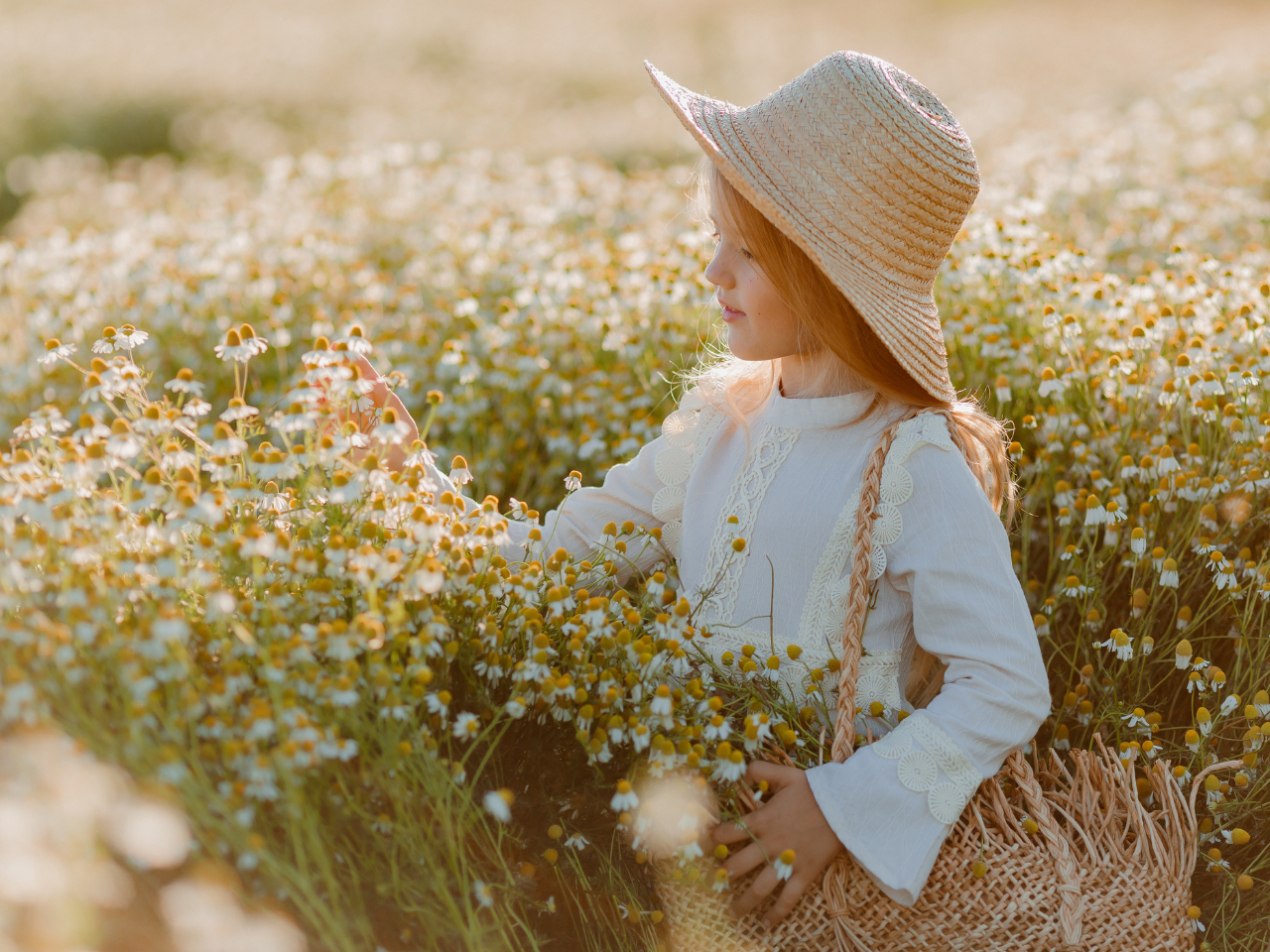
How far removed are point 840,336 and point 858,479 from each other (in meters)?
0.29

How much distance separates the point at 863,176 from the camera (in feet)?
6.88

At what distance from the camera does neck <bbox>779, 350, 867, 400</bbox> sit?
2.29 meters

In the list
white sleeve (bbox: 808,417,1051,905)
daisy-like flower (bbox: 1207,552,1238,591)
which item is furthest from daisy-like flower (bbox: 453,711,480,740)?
daisy-like flower (bbox: 1207,552,1238,591)

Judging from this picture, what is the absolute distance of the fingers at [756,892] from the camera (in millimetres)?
1854

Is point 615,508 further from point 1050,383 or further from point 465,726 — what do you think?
point 1050,383

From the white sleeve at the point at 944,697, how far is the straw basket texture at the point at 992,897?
61mm

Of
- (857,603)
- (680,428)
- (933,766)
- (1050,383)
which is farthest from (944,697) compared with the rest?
(1050,383)

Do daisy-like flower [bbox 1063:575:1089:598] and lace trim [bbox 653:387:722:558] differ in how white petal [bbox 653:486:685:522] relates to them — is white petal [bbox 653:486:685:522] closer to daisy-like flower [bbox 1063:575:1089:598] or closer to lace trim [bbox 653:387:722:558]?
lace trim [bbox 653:387:722:558]

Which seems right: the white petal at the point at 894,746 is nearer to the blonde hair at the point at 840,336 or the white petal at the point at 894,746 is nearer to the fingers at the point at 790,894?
the fingers at the point at 790,894

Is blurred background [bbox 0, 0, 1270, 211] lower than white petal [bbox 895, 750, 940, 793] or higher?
higher

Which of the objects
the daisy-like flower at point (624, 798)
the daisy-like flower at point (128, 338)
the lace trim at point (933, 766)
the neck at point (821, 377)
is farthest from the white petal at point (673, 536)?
the daisy-like flower at point (128, 338)

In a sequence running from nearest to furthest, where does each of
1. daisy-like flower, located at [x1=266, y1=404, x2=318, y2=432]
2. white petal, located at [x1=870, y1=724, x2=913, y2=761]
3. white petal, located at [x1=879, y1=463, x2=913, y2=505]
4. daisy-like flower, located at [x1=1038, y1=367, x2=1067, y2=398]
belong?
1. daisy-like flower, located at [x1=266, y1=404, x2=318, y2=432]
2. white petal, located at [x1=870, y1=724, x2=913, y2=761]
3. white petal, located at [x1=879, y1=463, x2=913, y2=505]
4. daisy-like flower, located at [x1=1038, y1=367, x2=1067, y2=398]

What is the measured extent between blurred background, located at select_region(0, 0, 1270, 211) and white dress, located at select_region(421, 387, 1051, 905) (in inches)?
269

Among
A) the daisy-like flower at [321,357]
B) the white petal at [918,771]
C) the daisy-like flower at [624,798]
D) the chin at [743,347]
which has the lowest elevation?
the daisy-like flower at [624,798]
